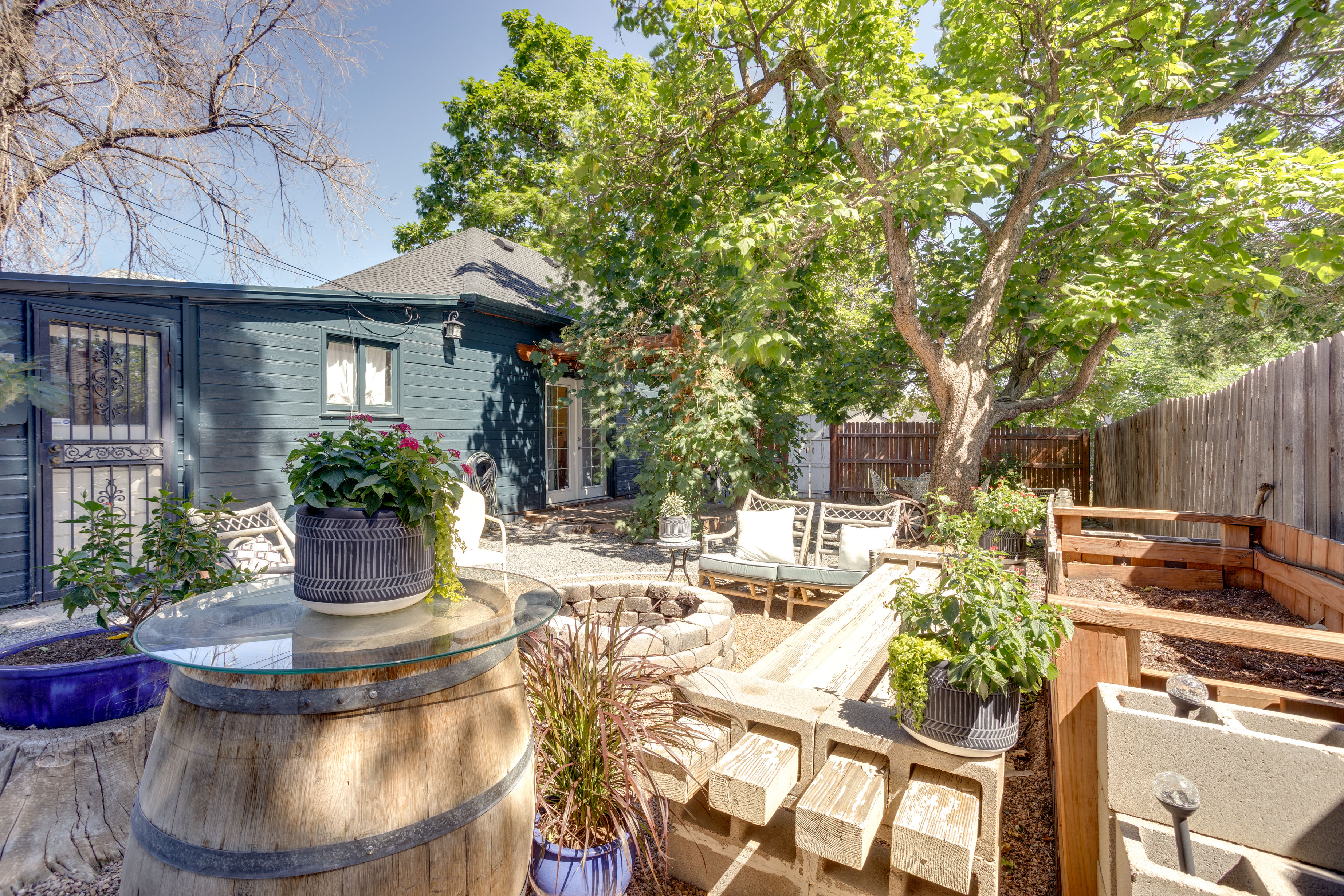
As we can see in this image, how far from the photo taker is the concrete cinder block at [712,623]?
3094mm

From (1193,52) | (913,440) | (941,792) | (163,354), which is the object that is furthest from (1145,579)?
(163,354)

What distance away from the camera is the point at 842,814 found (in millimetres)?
1287

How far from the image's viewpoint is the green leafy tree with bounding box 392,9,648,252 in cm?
1744

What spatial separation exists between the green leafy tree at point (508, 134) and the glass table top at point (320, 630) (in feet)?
54.6

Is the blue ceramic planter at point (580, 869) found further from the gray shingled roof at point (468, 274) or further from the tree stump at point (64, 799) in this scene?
the gray shingled roof at point (468, 274)

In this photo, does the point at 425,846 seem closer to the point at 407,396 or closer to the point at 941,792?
the point at 941,792

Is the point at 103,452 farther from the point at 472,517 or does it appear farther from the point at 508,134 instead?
the point at 508,134

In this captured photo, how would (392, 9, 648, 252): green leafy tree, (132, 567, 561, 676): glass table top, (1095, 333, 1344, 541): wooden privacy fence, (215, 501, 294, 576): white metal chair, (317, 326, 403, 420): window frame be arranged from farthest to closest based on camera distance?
(392, 9, 648, 252): green leafy tree < (317, 326, 403, 420): window frame < (215, 501, 294, 576): white metal chair < (1095, 333, 1344, 541): wooden privacy fence < (132, 567, 561, 676): glass table top

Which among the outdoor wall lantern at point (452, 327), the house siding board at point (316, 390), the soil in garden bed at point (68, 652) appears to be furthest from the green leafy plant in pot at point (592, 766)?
the outdoor wall lantern at point (452, 327)

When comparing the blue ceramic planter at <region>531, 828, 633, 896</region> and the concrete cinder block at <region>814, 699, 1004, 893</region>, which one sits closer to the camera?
the concrete cinder block at <region>814, 699, 1004, 893</region>

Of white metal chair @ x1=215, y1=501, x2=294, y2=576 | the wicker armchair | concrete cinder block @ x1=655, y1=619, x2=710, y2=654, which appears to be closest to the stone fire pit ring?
concrete cinder block @ x1=655, y1=619, x2=710, y2=654

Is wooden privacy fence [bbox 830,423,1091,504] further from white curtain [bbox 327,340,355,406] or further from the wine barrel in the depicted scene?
the wine barrel

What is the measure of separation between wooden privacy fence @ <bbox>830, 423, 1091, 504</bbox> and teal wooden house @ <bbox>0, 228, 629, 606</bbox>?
459 cm

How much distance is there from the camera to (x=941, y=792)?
141 centimetres
